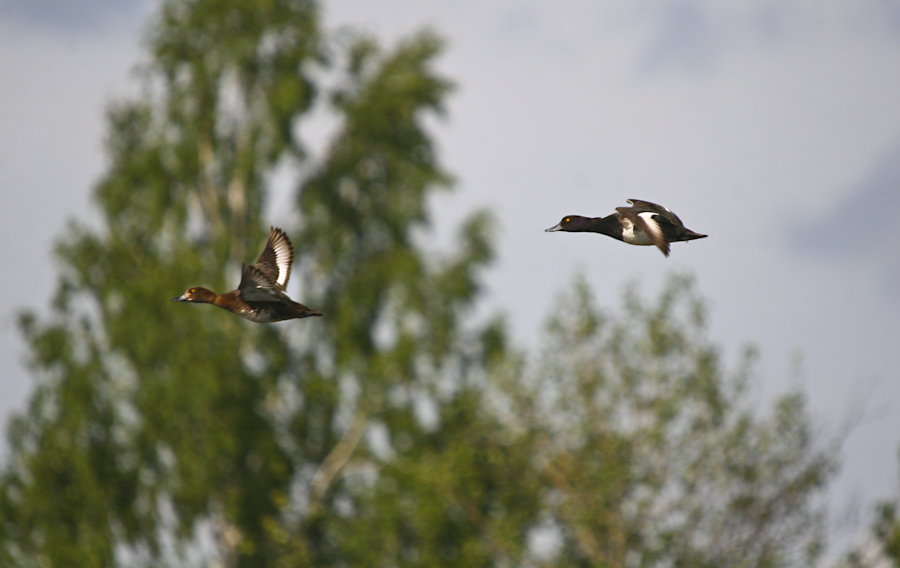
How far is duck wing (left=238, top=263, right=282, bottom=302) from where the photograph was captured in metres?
8.46

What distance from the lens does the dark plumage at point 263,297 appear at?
8.48m

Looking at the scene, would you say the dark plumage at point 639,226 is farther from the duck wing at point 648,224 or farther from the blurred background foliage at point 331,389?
the blurred background foliage at point 331,389

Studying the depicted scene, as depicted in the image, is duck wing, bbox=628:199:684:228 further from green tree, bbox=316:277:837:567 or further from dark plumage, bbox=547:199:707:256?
green tree, bbox=316:277:837:567

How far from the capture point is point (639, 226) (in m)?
7.84

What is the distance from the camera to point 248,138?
2469cm

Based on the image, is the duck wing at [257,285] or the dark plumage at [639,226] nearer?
the dark plumage at [639,226]

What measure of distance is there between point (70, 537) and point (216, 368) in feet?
12.7

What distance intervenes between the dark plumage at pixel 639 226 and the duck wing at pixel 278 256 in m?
2.29

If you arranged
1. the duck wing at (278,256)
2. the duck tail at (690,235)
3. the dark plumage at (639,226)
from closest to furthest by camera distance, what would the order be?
1. the dark plumage at (639,226)
2. the duck tail at (690,235)
3. the duck wing at (278,256)

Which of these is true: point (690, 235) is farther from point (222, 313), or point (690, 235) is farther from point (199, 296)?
point (222, 313)

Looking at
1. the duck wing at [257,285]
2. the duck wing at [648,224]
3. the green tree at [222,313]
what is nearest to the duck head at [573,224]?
the duck wing at [648,224]

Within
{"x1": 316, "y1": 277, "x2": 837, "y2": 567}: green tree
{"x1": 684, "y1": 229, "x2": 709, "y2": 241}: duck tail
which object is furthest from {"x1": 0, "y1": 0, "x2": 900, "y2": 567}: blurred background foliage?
{"x1": 684, "y1": 229, "x2": 709, "y2": 241}: duck tail

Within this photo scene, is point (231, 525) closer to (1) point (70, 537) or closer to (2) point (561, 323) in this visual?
(1) point (70, 537)

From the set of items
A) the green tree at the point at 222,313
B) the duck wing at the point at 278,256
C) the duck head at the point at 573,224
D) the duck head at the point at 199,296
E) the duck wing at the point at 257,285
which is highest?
the green tree at the point at 222,313
